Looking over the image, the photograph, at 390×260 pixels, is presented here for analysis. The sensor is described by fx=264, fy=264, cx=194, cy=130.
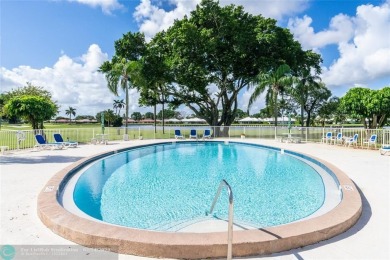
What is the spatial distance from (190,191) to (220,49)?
1874cm

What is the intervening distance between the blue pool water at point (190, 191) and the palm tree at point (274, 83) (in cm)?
1088

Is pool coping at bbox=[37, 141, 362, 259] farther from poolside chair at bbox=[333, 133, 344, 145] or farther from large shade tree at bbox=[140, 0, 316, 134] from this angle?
large shade tree at bbox=[140, 0, 316, 134]

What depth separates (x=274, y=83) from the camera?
2098 cm

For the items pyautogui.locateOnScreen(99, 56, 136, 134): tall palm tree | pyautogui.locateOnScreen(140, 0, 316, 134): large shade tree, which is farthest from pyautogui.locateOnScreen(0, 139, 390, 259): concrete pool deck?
pyautogui.locateOnScreen(140, 0, 316, 134): large shade tree

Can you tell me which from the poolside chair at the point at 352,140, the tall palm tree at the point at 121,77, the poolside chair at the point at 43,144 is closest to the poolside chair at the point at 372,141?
the poolside chair at the point at 352,140

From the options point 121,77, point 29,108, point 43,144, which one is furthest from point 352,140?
point 29,108

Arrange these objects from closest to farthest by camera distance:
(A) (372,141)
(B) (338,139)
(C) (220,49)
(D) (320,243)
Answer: (D) (320,243) → (A) (372,141) → (B) (338,139) → (C) (220,49)

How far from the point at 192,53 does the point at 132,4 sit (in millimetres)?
5847

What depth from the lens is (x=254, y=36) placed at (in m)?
22.2

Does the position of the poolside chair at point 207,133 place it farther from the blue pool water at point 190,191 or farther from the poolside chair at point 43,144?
the poolside chair at point 43,144

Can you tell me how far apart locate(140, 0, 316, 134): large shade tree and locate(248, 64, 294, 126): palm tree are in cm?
171

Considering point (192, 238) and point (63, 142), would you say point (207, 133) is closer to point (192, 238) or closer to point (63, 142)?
point (63, 142)

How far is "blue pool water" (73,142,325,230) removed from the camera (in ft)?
16.6

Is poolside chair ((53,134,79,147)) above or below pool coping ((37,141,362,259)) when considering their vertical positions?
above
